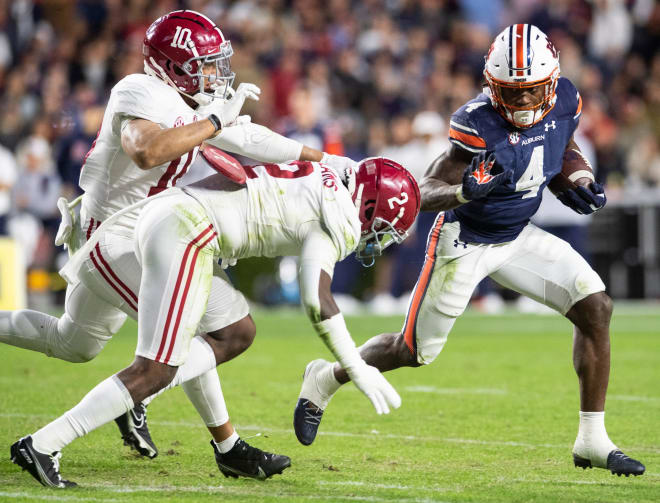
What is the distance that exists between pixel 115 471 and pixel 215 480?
0.43 meters

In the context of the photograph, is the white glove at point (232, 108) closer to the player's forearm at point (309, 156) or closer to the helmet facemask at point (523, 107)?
the player's forearm at point (309, 156)

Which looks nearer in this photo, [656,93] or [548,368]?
[548,368]

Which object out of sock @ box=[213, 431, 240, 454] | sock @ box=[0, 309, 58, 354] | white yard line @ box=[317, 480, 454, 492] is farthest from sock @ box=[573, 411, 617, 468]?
sock @ box=[0, 309, 58, 354]

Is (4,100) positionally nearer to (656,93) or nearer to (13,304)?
(13,304)

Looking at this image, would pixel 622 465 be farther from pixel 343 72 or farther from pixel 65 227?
pixel 343 72

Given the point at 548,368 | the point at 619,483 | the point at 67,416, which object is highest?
the point at 67,416

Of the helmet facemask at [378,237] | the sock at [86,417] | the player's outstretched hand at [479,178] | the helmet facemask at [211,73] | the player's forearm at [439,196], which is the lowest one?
the sock at [86,417]

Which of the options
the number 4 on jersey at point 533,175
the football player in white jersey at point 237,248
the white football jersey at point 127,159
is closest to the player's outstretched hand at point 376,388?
the football player in white jersey at point 237,248

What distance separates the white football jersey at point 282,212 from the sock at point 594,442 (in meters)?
1.33

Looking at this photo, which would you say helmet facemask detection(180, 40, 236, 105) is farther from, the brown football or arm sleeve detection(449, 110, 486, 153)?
the brown football

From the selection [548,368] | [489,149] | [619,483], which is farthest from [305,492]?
[548,368]

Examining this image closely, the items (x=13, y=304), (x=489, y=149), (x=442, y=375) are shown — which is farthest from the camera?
(x=13, y=304)

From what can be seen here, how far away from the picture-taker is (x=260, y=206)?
4230mm

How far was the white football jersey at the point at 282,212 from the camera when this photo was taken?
4180mm
